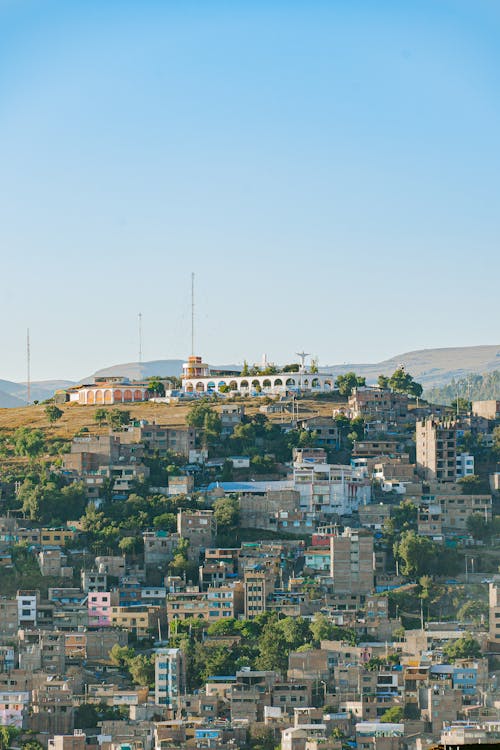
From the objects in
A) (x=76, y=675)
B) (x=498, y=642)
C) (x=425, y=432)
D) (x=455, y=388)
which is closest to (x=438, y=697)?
(x=498, y=642)

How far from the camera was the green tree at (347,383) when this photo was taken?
47131 millimetres

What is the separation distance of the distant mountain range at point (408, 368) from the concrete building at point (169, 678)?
2894 inches

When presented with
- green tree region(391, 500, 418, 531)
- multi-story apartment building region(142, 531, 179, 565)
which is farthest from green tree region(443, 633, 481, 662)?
multi-story apartment building region(142, 531, 179, 565)

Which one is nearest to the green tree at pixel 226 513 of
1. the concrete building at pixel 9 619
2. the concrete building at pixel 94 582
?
the concrete building at pixel 94 582

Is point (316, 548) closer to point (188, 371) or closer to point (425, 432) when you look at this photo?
point (425, 432)

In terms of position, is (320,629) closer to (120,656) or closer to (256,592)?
(256,592)

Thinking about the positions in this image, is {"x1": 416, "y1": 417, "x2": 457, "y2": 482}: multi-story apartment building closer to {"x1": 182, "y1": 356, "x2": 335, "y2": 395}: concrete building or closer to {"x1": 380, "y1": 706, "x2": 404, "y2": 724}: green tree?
{"x1": 182, "y1": 356, "x2": 335, "y2": 395}: concrete building

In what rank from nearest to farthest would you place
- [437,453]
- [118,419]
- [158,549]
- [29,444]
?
[158,549] < [437,453] < [29,444] < [118,419]

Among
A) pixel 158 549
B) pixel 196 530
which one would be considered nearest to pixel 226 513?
pixel 196 530

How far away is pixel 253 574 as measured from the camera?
3531 cm

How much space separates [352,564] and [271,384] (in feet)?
39.8

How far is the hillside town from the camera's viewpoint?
30897 mm

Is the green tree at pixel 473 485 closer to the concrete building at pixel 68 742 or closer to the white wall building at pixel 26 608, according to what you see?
the white wall building at pixel 26 608

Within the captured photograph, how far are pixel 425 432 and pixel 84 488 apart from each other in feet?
22.6
